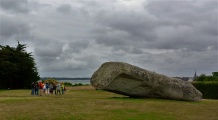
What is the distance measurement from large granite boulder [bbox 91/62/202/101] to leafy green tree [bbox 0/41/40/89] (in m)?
35.0

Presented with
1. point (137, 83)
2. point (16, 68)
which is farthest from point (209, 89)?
point (16, 68)

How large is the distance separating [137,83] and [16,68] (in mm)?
36095

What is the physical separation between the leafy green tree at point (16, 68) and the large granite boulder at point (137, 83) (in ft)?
115

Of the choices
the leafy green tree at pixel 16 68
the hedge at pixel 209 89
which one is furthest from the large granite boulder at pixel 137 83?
the leafy green tree at pixel 16 68

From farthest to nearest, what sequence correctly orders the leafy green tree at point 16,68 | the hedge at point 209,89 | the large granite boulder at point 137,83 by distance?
the leafy green tree at point 16,68
the hedge at point 209,89
the large granite boulder at point 137,83

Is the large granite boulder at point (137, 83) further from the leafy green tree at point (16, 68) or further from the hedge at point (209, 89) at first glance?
the leafy green tree at point (16, 68)

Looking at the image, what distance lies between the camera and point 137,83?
2884 cm

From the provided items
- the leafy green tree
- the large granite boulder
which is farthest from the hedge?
the leafy green tree

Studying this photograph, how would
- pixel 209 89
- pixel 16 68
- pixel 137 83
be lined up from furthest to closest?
1. pixel 16 68
2. pixel 209 89
3. pixel 137 83

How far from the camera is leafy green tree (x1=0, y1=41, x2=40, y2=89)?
58.8 m

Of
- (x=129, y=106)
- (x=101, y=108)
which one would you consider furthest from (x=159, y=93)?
(x=101, y=108)

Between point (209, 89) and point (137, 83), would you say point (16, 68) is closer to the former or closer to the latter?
point (209, 89)

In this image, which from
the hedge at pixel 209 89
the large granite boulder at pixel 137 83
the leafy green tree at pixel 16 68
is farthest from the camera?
the leafy green tree at pixel 16 68

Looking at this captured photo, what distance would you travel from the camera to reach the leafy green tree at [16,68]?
58750 mm
